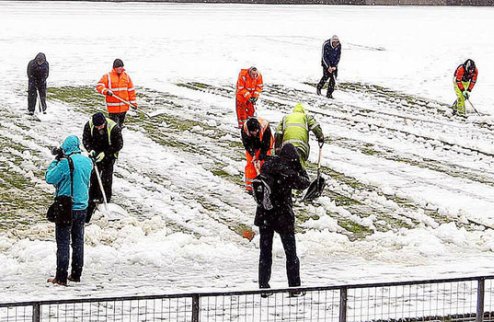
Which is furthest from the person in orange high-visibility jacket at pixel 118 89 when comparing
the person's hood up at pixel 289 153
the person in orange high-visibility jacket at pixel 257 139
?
the person's hood up at pixel 289 153

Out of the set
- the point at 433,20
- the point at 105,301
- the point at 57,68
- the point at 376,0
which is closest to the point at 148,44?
the point at 57,68

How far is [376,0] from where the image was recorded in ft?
160

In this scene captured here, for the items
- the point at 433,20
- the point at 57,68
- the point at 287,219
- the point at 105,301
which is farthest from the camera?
the point at 433,20

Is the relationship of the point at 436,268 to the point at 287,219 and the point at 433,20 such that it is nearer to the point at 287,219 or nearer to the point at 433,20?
the point at 287,219

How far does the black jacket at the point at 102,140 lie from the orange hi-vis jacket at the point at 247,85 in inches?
215

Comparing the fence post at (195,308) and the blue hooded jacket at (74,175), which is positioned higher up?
the blue hooded jacket at (74,175)

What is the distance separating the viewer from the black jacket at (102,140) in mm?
13812

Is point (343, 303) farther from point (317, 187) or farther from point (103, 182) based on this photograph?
point (103, 182)

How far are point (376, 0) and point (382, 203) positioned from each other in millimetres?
33982

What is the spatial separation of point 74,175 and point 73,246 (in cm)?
85

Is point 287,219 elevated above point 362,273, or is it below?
above

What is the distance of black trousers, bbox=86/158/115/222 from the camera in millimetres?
13969

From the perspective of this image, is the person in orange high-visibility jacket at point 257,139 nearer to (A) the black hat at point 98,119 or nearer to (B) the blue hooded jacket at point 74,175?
(A) the black hat at point 98,119

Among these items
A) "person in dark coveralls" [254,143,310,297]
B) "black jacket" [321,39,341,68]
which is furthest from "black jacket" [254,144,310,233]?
"black jacket" [321,39,341,68]
